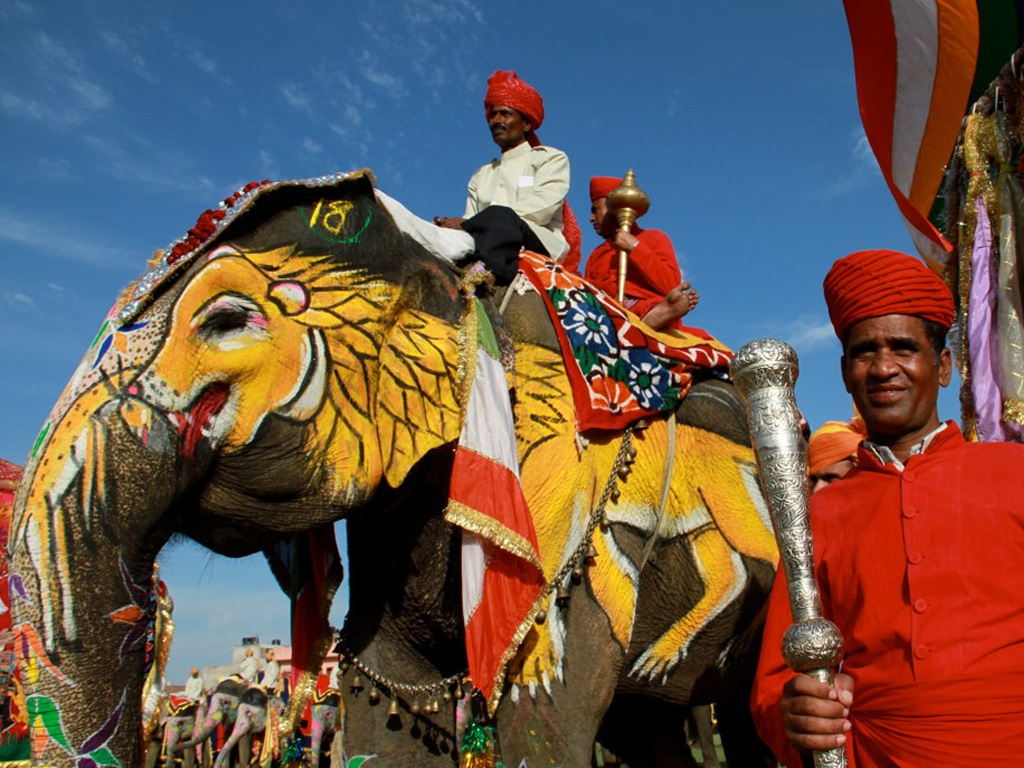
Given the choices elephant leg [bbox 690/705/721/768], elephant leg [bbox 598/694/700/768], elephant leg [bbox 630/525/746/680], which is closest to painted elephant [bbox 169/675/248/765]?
elephant leg [bbox 690/705/721/768]

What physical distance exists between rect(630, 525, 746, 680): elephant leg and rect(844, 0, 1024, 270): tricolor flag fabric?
64.8 inches

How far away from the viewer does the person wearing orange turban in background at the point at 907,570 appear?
188cm

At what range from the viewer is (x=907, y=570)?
6.73 feet

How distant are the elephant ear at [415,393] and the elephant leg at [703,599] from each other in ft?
3.44

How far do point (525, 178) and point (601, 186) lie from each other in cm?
109

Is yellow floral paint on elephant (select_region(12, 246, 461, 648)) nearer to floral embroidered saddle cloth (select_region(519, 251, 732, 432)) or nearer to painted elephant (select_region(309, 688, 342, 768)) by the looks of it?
floral embroidered saddle cloth (select_region(519, 251, 732, 432))

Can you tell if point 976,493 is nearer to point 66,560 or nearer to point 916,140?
point 66,560

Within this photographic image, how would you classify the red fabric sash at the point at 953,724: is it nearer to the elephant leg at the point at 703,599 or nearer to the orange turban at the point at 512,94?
the elephant leg at the point at 703,599

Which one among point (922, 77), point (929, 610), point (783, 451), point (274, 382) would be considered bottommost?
point (929, 610)

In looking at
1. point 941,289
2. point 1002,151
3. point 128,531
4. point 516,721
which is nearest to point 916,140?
point 1002,151

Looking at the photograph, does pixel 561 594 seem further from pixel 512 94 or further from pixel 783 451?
pixel 512 94

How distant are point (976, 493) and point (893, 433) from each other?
0.25m

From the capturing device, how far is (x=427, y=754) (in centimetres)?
368

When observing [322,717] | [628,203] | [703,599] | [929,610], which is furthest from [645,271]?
[322,717]
